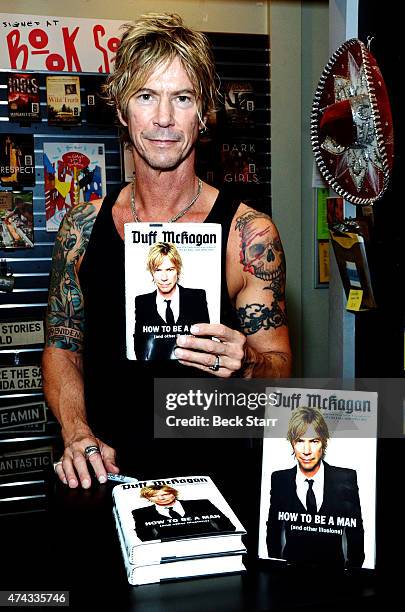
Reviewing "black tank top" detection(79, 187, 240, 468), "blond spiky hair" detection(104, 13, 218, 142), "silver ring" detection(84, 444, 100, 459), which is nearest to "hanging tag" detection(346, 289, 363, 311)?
"black tank top" detection(79, 187, 240, 468)

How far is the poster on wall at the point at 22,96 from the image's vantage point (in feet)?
12.5

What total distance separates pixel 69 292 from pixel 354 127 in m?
1.10

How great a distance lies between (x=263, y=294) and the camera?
220 cm

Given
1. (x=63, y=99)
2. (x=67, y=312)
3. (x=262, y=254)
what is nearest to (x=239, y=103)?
(x=63, y=99)

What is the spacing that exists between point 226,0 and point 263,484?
3.50 metres

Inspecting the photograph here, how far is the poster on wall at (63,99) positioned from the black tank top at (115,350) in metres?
1.81

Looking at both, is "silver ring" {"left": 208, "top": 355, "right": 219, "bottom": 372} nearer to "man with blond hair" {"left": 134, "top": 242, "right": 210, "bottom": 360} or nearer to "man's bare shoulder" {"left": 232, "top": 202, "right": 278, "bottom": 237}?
"man with blond hair" {"left": 134, "top": 242, "right": 210, "bottom": 360}

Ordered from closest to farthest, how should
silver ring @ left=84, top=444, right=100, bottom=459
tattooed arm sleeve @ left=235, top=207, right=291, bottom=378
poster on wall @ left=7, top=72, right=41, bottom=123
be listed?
silver ring @ left=84, top=444, right=100, bottom=459, tattooed arm sleeve @ left=235, top=207, right=291, bottom=378, poster on wall @ left=7, top=72, right=41, bottom=123

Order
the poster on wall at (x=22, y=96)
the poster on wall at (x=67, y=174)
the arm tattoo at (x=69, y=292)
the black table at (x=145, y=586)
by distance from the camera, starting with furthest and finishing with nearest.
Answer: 1. the poster on wall at (x=67, y=174)
2. the poster on wall at (x=22, y=96)
3. the arm tattoo at (x=69, y=292)
4. the black table at (x=145, y=586)

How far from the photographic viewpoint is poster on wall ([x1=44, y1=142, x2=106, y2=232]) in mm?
3928

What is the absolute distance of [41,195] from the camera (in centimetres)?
394

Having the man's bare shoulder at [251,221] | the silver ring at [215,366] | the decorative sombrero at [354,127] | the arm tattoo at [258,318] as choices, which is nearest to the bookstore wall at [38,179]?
the decorative sombrero at [354,127]

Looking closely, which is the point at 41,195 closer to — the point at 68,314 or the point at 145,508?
the point at 68,314

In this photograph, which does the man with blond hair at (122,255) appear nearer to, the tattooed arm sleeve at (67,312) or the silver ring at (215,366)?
the tattooed arm sleeve at (67,312)
